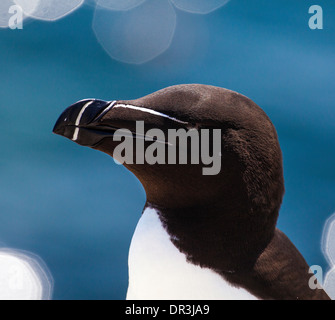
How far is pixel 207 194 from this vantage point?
1231 mm

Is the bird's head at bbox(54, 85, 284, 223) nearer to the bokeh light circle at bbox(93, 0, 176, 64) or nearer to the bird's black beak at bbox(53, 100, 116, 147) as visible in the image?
the bird's black beak at bbox(53, 100, 116, 147)

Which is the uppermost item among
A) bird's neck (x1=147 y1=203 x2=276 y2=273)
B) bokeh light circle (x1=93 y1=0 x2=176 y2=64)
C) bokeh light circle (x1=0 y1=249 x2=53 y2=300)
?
bokeh light circle (x1=93 y1=0 x2=176 y2=64)

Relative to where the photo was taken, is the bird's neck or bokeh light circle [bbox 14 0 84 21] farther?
bokeh light circle [bbox 14 0 84 21]

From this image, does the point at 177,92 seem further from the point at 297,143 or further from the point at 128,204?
the point at 297,143

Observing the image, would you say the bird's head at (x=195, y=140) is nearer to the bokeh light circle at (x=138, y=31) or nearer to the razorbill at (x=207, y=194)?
the razorbill at (x=207, y=194)

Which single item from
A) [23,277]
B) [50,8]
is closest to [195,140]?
[23,277]

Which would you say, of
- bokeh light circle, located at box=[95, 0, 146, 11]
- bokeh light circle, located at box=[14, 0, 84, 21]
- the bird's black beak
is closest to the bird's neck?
the bird's black beak

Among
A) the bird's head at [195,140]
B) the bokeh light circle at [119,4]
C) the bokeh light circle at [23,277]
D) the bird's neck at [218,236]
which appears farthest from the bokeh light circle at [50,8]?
the bird's neck at [218,236]

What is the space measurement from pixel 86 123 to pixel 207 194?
1.06 feet

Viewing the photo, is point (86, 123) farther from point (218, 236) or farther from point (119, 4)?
point (119, 4)

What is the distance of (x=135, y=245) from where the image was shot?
1.30 m

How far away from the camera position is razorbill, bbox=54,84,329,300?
1206mm
